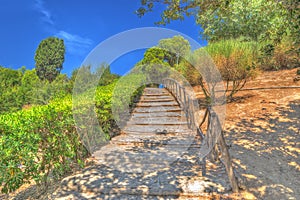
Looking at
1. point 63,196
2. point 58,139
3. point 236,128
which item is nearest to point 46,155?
point 58,139

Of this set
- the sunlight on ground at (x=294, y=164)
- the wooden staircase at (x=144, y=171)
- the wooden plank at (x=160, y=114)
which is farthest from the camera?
the wooden plank at (x=160, y=114)

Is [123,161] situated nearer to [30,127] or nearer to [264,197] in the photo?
[30,127]

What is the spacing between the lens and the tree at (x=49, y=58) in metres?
47.4

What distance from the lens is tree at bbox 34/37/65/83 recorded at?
47406mm

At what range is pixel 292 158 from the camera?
517 centimetres

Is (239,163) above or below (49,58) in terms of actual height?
below

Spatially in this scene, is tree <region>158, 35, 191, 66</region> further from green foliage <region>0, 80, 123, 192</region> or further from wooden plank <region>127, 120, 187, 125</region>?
green foliage <region>0, 80, 123, 192</region>

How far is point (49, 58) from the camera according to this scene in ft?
156

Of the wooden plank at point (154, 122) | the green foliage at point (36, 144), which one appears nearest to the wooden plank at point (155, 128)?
the wooden plank at point (154, 122)

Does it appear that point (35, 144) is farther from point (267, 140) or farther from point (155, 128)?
point (267, 140)

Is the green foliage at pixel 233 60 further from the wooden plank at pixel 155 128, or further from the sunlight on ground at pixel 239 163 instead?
the sunlight on ground at pixel 239 163

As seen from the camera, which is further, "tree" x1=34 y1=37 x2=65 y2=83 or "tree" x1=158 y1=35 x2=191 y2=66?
"tree" x1=34 y1=37 x2=65 y2=83

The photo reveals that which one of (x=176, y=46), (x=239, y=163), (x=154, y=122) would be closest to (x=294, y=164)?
(x=239, y=163)

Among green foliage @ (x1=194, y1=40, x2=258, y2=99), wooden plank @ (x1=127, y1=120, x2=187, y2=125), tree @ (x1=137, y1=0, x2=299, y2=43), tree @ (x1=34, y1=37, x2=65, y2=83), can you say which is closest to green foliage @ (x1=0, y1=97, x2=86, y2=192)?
tree @ (x1=137, y1=0, x2=299, y2=43)
